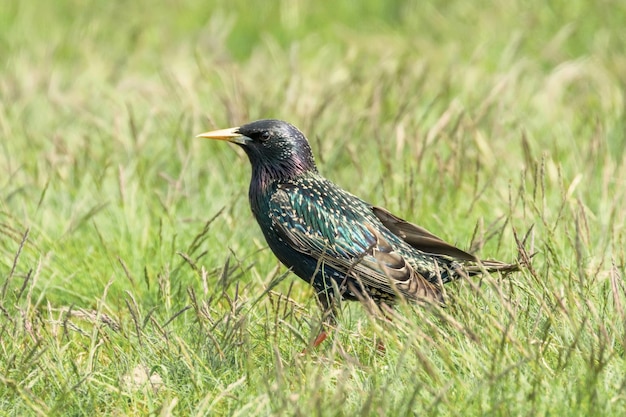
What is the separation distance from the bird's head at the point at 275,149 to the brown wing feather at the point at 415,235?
365 mm

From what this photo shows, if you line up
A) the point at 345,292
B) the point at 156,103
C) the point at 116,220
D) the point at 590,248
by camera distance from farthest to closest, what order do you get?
the point at 156,103, the point at 116,220, the point at 590,248, the point at 345,292

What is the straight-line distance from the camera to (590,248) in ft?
14.6

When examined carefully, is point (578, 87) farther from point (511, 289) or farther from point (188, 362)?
point (188, 362)

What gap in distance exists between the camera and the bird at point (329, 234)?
13.5ft

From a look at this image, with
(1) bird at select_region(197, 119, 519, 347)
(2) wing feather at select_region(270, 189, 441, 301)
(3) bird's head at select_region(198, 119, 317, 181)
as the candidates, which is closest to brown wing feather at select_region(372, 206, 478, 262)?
(1) bird at select_region(197, 119, 519, 347)

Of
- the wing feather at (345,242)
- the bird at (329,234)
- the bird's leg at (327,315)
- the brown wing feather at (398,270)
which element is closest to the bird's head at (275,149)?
the bird at (329,234)

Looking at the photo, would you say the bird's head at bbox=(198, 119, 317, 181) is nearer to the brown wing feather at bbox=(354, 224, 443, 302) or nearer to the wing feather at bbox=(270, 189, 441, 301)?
the wing feather at bbox=(270, 189, 441, 301)

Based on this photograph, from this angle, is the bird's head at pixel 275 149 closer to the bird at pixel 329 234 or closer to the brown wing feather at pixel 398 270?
the bird at pixel 329 234

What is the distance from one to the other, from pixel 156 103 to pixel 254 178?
245 centimetres

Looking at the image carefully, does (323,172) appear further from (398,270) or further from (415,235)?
(398,270)

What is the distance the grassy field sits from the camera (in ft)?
10.5

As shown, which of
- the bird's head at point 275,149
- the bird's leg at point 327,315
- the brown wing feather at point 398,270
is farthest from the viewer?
the bird's head at point 275,149

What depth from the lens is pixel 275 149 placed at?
14.6 feet

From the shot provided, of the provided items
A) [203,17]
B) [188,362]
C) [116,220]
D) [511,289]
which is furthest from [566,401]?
[203,17]
